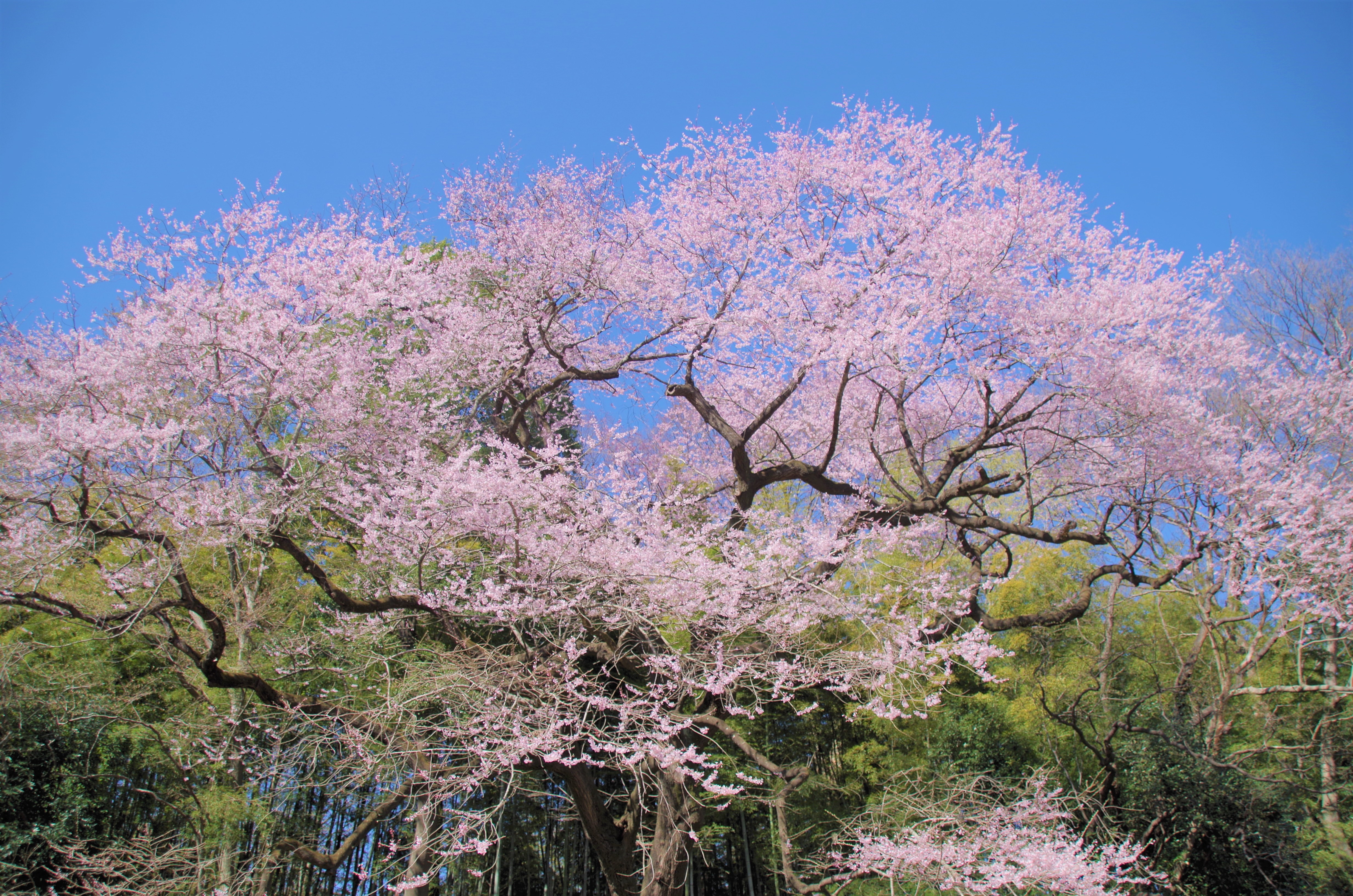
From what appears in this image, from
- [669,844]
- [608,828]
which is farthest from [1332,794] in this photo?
[608,828]

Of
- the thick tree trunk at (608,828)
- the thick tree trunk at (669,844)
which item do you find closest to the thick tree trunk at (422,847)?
the thick tree trunk at (608,828)

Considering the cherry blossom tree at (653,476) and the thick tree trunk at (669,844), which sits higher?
the cherry blossom tree at (653,476)

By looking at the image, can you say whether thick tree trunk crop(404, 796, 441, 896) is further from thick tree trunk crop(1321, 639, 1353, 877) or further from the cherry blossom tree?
thick tree trunk crop(1321, 639, 1353, 877)

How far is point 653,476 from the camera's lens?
878 centimetres

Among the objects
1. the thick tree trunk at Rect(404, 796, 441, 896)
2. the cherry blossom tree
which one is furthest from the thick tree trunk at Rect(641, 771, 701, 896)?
the thick tree trunk at Rect(404, 796, 441, 896)

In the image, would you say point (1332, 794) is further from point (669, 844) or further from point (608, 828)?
point (608, 828)

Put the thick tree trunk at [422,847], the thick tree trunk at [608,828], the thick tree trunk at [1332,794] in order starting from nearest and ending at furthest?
the thick tree trunk at [422,847] < the thick tree trunk at [608,828] < the thick tree trunk at [1332,794]

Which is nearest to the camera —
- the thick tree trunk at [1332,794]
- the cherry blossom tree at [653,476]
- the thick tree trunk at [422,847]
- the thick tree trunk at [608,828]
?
the thick tree trunk at [422,847]

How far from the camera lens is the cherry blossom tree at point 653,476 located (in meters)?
4.74

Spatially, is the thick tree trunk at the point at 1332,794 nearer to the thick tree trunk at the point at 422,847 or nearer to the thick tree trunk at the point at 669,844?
the thick tree trunk at the point at 669,844

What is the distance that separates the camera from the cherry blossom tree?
4.74 m

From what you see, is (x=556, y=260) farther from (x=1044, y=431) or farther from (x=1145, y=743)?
(x=1145, y=743)

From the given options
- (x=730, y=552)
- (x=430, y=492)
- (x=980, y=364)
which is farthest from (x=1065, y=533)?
(x=430, y=492)

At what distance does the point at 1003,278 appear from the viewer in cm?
605
